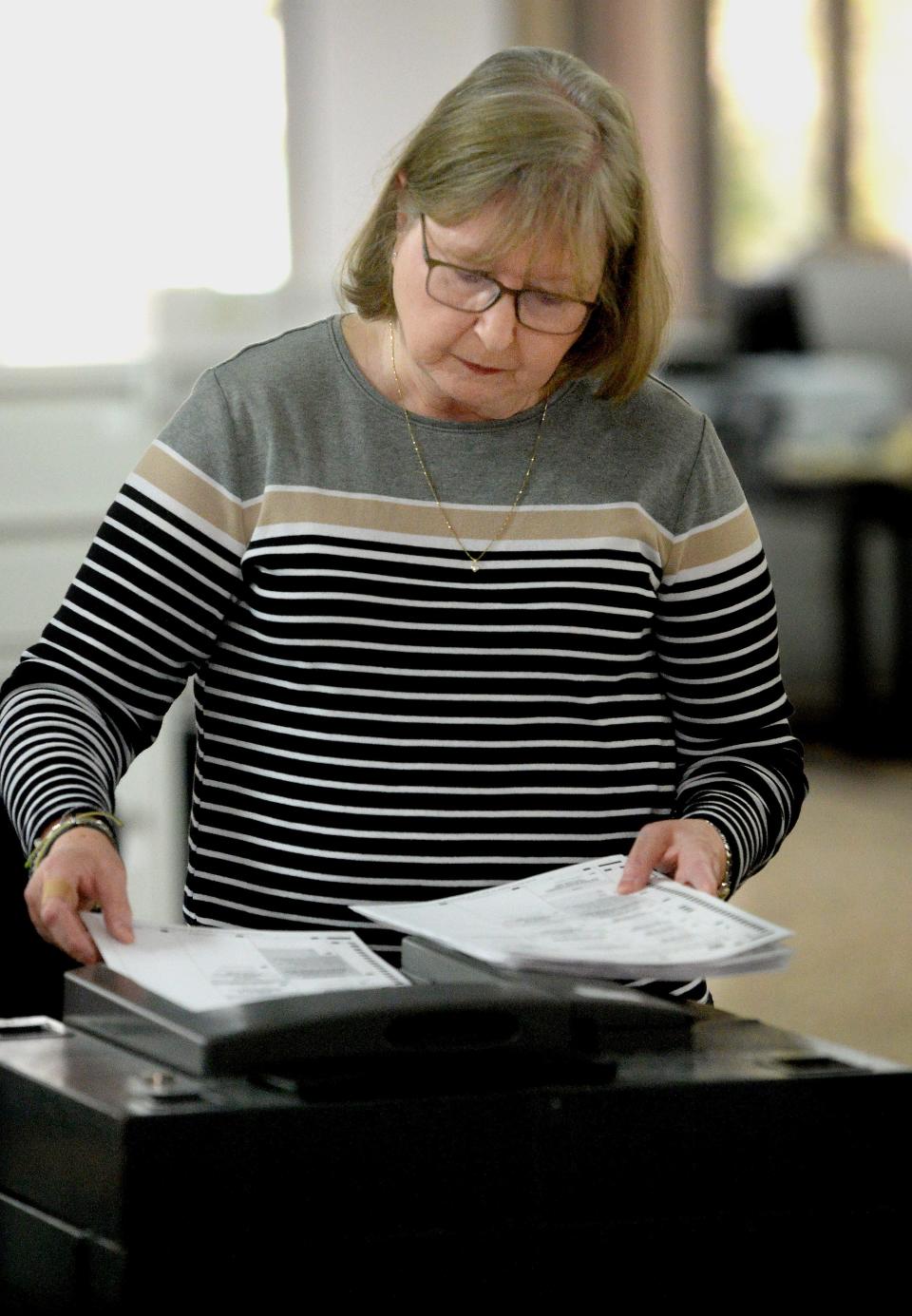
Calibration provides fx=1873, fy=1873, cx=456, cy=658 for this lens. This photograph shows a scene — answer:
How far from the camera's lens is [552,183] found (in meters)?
1.18

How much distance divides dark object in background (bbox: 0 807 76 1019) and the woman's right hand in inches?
20.0

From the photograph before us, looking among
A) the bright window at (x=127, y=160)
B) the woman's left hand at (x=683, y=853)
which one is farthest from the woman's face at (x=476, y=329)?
the bright window at (x=127, y=160)

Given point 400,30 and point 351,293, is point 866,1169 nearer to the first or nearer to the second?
point 351,293

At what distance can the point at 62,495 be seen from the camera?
3.36 meters

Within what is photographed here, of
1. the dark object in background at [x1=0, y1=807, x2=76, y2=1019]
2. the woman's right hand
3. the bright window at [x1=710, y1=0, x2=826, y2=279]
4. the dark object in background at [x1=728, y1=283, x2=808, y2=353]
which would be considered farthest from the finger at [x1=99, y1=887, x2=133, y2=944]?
the bright window at [x1=710, y1=0, x2=826, y2=279]

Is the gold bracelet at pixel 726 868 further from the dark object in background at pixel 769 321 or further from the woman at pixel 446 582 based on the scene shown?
the dark object in background at pixel 769 321

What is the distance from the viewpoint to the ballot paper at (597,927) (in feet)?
3.14

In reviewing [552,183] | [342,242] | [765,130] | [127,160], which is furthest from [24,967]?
[765,130]

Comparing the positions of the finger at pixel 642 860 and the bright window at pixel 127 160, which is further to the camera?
the bright window at pixel 127 160

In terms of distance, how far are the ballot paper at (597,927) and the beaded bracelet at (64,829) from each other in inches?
7.3

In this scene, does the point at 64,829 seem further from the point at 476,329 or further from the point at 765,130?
the point at 765,130

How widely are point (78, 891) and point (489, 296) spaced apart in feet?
1.50

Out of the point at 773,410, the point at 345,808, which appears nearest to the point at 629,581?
the point at 345,808

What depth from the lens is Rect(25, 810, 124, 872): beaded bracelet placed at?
3.61 feet
